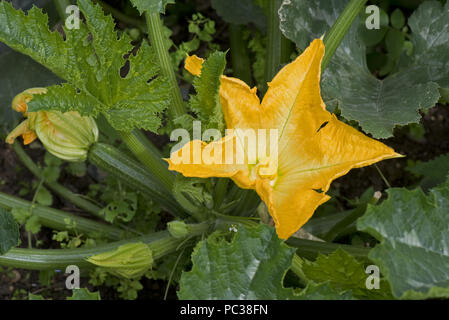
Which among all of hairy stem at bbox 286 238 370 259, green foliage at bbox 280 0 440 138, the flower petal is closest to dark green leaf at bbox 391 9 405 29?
green foliage at bbox 280 0 440 138

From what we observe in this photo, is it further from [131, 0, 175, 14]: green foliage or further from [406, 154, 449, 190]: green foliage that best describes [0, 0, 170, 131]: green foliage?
[406, 154, 449, 190]: green foliage

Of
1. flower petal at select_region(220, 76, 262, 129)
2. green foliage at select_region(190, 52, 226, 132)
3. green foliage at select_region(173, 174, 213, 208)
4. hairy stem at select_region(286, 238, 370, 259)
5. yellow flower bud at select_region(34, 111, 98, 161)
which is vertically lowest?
hairy stem at select_region(286, 238, 370, 259)

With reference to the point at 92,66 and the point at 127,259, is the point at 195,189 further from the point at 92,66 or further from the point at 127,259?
the point at 92,66

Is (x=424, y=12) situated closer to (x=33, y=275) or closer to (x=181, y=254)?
(x=181, y=254)

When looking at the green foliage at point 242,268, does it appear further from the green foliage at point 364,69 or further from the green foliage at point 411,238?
the green foliage at point 364,69

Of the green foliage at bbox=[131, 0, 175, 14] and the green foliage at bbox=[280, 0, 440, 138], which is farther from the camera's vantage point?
the green foliage at bbox=[280, 0, 440, 138]

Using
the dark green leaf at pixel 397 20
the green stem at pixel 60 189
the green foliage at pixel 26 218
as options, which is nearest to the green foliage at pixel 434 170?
the dark green leaf at pixel 397 20
